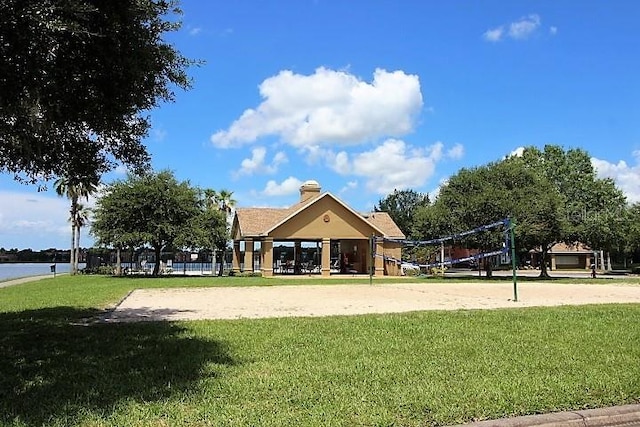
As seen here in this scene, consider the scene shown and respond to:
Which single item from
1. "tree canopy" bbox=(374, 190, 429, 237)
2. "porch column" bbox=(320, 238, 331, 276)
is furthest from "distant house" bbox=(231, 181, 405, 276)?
"tree canopy" bbox=(374, 190, 429, 237)

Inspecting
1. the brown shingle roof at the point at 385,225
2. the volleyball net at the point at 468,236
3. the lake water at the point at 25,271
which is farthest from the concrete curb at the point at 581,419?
the lake water at the point at 25,271

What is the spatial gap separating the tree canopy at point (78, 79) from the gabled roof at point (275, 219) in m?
32.6

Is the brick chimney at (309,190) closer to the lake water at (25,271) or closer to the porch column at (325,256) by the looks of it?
the porch column at (325,256)

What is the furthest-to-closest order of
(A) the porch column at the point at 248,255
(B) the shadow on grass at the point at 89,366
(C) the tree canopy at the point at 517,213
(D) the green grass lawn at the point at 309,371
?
(A) the porch column at the point at 248,255
(C) the tree canopy at the point at 517,213
(B) the shadow on grass at the point at 89,366
(D) the green grass lawn at the point at 309,371

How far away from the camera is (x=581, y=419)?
572 cm

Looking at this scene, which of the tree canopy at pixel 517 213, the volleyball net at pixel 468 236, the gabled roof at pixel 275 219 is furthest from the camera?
the gabled roof at pixel 275 219

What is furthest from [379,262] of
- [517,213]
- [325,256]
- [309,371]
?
[309,371]

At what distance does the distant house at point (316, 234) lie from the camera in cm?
4309

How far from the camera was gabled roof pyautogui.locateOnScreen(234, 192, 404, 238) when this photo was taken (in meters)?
43.3

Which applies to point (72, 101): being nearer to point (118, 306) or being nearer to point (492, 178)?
point (118, 306)

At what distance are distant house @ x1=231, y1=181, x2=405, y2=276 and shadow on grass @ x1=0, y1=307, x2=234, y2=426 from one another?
29952 mm

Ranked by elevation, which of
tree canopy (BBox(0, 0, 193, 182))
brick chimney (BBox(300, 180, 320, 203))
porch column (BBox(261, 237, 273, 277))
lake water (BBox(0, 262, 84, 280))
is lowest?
lake water (BBox(0, 262, 84, 280))

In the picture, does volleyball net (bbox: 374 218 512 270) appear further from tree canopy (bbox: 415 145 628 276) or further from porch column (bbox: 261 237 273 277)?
porch column (bbox: 261 237 273 277)

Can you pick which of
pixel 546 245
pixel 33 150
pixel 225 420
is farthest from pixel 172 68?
pixel 546 245
